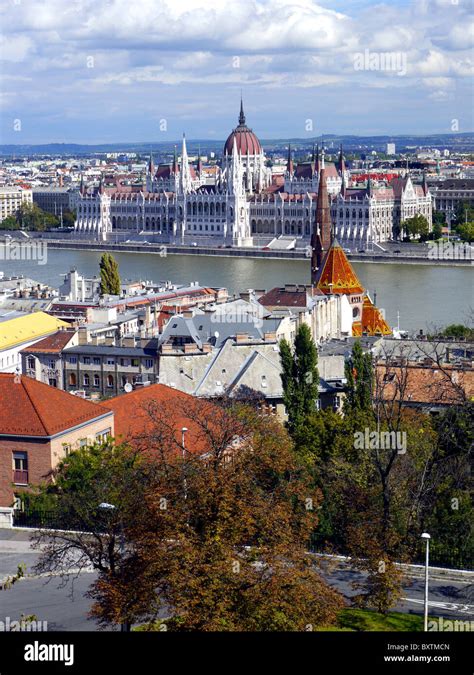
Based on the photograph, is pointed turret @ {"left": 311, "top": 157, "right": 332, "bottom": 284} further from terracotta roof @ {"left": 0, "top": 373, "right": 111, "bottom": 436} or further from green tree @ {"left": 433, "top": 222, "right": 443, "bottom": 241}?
terracotta roof @ {"left": 0, "top": 373, "right": 111, "bottom": 436}

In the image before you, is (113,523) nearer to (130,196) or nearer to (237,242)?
(237,242)

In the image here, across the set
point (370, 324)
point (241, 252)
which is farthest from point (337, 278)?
point (241, 252)

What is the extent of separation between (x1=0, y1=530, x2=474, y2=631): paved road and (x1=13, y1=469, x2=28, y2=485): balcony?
140 centimetres

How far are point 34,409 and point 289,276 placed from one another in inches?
1434

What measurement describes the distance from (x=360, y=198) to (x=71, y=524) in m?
55.3

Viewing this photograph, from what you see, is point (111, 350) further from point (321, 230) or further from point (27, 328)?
point (321, 230)

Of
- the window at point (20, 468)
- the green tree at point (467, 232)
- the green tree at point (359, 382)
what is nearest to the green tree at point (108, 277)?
the green tree at point (359, 382)

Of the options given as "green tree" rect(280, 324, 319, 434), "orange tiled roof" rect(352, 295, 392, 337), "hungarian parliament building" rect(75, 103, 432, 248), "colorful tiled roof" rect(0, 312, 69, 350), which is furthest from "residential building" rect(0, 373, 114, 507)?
"hungarian parliament building" rect(75, 103, 432, 248)

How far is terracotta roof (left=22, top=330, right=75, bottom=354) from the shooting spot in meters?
19.6

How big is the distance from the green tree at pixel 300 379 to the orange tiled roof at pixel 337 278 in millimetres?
9867

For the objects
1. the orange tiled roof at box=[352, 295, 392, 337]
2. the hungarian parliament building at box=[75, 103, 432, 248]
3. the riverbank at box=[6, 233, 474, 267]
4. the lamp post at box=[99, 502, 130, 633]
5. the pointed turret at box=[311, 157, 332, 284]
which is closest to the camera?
the lamp post at box=[99, 502, 130, 633]

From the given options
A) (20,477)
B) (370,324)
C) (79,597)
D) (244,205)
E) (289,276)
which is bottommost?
(289,276)

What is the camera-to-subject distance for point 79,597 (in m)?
10.3
